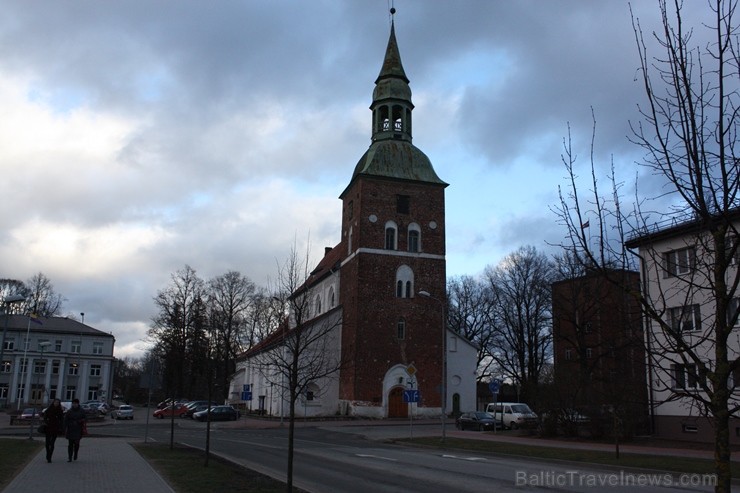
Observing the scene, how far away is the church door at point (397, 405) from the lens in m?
46.7

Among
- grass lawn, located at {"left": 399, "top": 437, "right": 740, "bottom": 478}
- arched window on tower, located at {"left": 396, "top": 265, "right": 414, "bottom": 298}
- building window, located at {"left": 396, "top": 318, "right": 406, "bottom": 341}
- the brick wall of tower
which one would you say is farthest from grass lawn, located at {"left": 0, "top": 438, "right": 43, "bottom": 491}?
arched window on tower, located at {"left": 396, "top": 265, "right": 414, "bottom": 298}

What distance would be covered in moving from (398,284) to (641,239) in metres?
42.8

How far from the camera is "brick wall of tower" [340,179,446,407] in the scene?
4678cm

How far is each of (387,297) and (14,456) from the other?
3350cm

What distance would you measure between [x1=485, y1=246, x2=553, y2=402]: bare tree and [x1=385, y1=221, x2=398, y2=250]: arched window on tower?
15461 millimetres

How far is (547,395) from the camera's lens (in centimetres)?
2942

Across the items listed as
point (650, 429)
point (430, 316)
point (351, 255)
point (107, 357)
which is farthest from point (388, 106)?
point (107, 357)

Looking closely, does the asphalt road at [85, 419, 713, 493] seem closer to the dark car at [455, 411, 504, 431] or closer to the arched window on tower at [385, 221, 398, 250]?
the dark car at [455, 411, 504, 431]

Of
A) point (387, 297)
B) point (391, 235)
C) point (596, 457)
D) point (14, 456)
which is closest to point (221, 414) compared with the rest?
point (387, 297)

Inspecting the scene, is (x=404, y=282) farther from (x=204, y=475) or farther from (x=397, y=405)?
(x=204, y=475)

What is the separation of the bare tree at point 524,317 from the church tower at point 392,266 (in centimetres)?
1303

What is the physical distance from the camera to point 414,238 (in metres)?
50.7

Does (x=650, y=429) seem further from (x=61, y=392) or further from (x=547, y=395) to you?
(x=61, y=392)

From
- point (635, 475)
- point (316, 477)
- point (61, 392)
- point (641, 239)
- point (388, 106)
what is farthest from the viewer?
point (61, 392)
